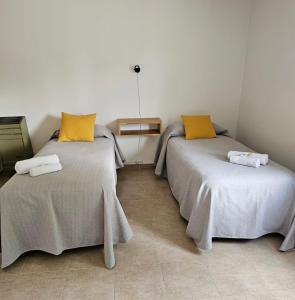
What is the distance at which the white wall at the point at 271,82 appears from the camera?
242 centimetres

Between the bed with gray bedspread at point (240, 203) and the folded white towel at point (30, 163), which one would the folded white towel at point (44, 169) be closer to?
the folded white towel at point (30, 163)

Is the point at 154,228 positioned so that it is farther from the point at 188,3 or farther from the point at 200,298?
the point at 188,3

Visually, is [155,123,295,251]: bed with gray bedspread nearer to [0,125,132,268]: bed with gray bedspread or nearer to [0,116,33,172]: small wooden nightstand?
[0,125,132,268]: bed with gray bedspread

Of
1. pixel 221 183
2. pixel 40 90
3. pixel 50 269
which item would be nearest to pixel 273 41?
pixel 221 183

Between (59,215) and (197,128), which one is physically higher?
(197,128)

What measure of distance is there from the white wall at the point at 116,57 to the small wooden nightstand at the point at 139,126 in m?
0.14

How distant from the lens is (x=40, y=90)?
10.2 feet

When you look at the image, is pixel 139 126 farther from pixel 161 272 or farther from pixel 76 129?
pixel 161 272

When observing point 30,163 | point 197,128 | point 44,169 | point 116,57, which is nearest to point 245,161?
point 197,128

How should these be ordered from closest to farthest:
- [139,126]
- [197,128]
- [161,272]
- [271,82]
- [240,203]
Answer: [161,272] < [240,203] < [271,82] < [197,128] < [139,126]

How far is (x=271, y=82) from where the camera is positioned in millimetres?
2701

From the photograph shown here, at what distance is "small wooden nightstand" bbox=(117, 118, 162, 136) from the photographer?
3.22m

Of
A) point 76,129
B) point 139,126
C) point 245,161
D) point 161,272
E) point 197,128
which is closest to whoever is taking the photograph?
point 161,272

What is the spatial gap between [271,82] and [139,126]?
173cm
